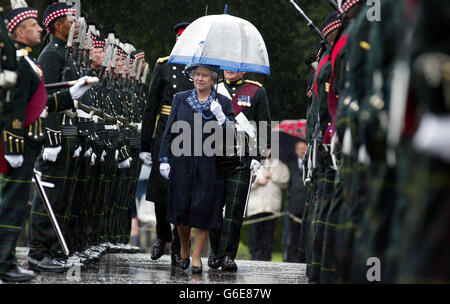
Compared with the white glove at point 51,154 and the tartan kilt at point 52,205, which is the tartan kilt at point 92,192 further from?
the white glove at point 51,154

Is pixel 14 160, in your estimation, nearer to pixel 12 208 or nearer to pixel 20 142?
pixel 20 142

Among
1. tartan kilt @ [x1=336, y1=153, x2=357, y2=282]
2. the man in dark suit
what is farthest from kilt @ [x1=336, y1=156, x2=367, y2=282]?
the man in dark suit

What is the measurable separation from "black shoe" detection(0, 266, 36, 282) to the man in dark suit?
9.82 m

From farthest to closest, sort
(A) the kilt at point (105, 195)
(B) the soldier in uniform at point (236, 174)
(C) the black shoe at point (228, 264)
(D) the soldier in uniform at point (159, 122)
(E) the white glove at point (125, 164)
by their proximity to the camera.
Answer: (E) the white glove at point (125, 164) → (A) the kilt at point (105, 195) → (D) the soldier in uniform at point (159, 122) → (C) the black shoe at point (228, 264) → (B) the soldier in uniform at point (236, 174)

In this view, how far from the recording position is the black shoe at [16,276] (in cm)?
785

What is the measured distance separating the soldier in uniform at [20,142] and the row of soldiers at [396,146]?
101 inches

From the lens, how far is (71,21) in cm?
991

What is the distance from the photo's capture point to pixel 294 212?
17.7 m

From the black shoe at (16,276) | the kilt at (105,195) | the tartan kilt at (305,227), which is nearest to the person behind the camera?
the black shoe at (16,276)

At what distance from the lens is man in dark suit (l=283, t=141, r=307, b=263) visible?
17633mm

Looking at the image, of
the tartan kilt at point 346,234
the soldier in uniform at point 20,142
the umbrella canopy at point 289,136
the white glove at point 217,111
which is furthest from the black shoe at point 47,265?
the umbrella canopy at point 289,136

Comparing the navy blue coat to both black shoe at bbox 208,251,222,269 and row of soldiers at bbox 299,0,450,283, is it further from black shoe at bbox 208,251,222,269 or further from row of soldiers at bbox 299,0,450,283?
row of soldiers at bbox 299,0,450,283

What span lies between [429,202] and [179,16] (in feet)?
45.0

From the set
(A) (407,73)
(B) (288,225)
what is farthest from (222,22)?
(B) (288,225)
